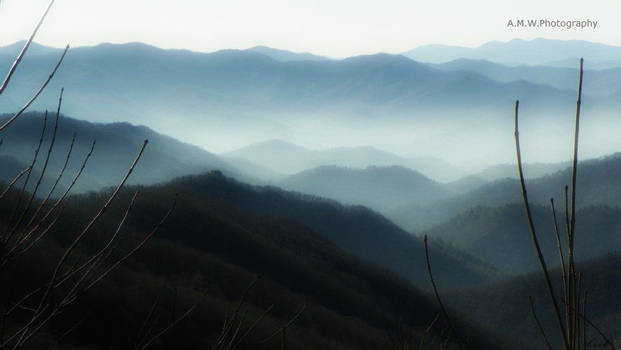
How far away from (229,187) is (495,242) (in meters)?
71.7

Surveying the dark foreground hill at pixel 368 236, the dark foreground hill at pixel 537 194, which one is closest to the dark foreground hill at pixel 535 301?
the dark foreground hill at pixel 368 236

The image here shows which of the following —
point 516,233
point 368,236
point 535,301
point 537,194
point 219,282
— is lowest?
point 516,233

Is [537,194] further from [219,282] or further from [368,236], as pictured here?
[219,282]

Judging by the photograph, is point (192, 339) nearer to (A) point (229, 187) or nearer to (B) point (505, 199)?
(A) point (229, 187)

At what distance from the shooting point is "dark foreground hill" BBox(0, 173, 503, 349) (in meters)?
18.9

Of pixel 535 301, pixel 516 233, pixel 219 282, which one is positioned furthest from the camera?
pixel 516 233

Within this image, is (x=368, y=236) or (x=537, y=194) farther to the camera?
(x=537, y=194)

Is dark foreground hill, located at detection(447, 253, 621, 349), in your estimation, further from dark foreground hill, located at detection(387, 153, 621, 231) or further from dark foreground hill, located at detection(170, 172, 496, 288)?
dark foreground hill, located at detection(387, 153, 621, 231)

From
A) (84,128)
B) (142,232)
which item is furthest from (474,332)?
(84,128)

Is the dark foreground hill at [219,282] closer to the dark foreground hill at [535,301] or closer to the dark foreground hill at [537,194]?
the dark foreground hill at [535,301]

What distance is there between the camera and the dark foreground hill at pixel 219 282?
18891 millimetres

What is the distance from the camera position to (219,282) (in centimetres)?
3412

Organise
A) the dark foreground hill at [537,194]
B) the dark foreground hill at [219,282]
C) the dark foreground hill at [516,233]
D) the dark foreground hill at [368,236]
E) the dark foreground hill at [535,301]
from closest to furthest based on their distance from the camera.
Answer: the dark foreground hill at [219,282], the dark foreground hill at [535,301], the dark foreground hill at [368,236], the dark foreground hill at [516,233], the dark foreground hill at [537,194]

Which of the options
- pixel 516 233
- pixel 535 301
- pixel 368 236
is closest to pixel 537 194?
pixel 516 233
